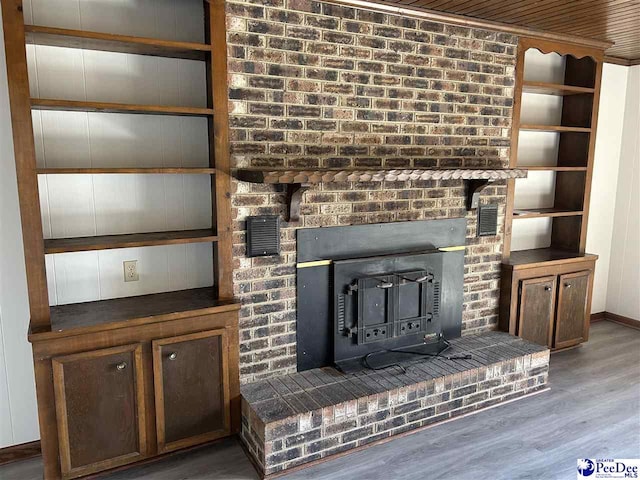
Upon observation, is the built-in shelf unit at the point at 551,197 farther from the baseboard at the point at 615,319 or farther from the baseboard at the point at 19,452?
the baseboard at the point at 19,452

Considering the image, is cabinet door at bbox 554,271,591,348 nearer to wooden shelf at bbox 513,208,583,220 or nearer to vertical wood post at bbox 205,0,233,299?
wooden shelf at bbox 513,208,583,220

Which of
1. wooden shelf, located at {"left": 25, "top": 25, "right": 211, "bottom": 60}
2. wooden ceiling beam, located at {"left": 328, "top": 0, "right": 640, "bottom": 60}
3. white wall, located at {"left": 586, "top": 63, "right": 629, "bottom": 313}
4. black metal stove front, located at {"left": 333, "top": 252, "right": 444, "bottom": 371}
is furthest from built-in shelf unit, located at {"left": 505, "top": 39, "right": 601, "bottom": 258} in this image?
wooden shelf, located at {"left": 25, "top": 25, "right": 211, "bottom": 60}

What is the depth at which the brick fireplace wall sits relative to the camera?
254 cm

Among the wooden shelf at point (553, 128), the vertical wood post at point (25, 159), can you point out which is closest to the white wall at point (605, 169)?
the wooden shelf at point (553, 128)

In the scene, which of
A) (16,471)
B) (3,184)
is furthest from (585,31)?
(16,471)

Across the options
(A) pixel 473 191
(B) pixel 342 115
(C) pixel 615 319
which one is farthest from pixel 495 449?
(C) pixel 615 319

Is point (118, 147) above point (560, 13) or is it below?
below

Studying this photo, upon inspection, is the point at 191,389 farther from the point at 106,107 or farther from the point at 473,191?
the point at 473,191

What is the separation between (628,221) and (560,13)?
236 centimetres

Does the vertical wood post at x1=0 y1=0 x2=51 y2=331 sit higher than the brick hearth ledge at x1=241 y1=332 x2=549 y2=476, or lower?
higher

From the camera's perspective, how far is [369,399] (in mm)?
2580

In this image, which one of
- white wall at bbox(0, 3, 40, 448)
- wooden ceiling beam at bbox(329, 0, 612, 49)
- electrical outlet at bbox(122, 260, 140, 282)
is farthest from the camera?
wooden ceiling beam at bbox(329, 0, 612, 49)

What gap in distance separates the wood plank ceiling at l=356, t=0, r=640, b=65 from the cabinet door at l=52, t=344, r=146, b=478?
239cm

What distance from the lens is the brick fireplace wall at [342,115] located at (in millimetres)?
2541
